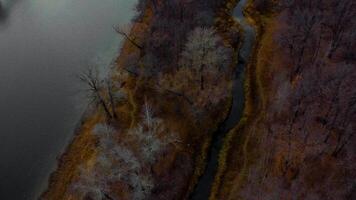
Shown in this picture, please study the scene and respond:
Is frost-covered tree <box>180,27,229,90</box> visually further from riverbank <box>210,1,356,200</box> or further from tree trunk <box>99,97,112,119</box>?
tree trunk <box>99,97,112,119</box>

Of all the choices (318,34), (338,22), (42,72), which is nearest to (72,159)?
(42,72)

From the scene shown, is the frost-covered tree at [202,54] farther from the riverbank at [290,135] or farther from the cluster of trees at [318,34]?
the cluster of trees at [318,34]

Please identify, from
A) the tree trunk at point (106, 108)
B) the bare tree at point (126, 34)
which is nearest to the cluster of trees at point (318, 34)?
the bare tree at point (126, 34)

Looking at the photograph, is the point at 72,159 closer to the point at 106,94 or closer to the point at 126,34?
the point at 106,94

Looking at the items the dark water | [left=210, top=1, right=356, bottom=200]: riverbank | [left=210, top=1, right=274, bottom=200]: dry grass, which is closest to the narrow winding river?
[left=210, top=1, right=274, bottom=200]: dry grass

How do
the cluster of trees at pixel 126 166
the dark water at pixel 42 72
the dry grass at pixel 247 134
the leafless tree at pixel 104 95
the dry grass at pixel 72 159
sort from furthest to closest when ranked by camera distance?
the leafless tree at pixel 104 95 < the dark water at pixel 42 72 < the dry grass at pixel 72 159 < the dry grass at pixel 247 134 < the cluster of trees at pixel 126 166

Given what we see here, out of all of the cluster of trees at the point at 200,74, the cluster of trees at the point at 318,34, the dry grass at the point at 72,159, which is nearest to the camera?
the dry grass at the point at 72,159
